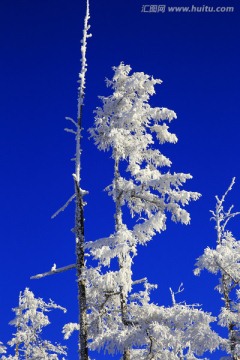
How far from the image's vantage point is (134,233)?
16.2 m

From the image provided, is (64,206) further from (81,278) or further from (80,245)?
(81,278)

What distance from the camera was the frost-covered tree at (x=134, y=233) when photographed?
15.7 metres

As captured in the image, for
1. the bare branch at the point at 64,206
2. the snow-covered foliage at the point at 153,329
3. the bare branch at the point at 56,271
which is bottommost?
the snow-covered foliage at the point at 153,329

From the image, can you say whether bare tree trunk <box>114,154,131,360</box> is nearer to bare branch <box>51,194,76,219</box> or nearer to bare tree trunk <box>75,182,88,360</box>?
bare tree trunk <box>75,182,88,360</box>

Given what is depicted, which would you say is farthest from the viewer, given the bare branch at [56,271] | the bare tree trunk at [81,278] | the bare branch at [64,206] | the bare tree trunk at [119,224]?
the bare branch at [64,206]

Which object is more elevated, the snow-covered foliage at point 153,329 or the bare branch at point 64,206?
the bare branch at point 64,206

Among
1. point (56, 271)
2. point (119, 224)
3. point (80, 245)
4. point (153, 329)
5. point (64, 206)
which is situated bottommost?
point (153, 329)

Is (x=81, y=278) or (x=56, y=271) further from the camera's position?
(x=56, y=271)

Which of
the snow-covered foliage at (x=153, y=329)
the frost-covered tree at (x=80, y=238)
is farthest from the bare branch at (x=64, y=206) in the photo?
the snow-covered foliage at (x=153, y=329)

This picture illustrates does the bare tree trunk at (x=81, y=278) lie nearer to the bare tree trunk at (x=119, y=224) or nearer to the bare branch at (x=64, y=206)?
the bare branch at (x=64, y=206)

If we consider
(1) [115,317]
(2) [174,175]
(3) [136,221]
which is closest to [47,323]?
(1) [115,317]

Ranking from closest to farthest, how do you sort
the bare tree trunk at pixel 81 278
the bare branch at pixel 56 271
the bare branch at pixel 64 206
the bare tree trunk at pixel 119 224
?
the bare tree trunk at pixel 81 278 → the bare branch at pixel 56 271 → the bare tree trunk at pixel 119 224 → the bare branch at pixel 64 206

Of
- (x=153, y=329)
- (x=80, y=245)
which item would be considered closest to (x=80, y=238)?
(x=80, y=245)

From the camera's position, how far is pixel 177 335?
15.7 metres
